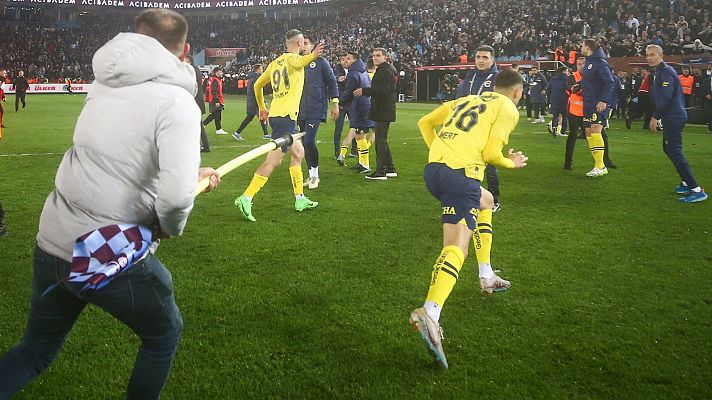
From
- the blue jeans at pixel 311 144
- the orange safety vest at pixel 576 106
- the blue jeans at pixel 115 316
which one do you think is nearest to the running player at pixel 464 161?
the blue jeans at pixel 115 316

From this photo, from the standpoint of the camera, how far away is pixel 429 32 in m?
43.6

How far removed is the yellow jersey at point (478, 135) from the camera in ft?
14.4

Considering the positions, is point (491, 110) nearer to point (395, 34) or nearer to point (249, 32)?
point (395, 34)

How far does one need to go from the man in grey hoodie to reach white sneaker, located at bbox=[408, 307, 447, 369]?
172 cm

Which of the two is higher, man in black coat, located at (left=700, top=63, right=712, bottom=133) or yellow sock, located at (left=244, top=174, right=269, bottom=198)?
man in black coat, located at (left=700, top=63, right=712, bottom=133)

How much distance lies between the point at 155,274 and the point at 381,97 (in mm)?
8403

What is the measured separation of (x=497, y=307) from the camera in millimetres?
4773

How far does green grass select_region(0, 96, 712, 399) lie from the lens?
3.59 metres

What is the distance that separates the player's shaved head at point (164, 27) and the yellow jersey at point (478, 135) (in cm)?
239

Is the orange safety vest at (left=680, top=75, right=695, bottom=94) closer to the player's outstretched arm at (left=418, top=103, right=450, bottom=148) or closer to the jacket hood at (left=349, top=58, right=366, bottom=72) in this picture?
the jacket hood at (left=349, top=58, right=366, bottom=72)

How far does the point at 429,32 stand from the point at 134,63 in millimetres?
43216

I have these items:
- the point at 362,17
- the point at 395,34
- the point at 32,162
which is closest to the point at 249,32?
the point at 362,17

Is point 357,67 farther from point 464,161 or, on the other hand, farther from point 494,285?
point 464,161

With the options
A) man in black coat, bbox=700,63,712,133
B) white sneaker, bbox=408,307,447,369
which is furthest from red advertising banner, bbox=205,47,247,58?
white sneaker, bbox=408,307,447,369
